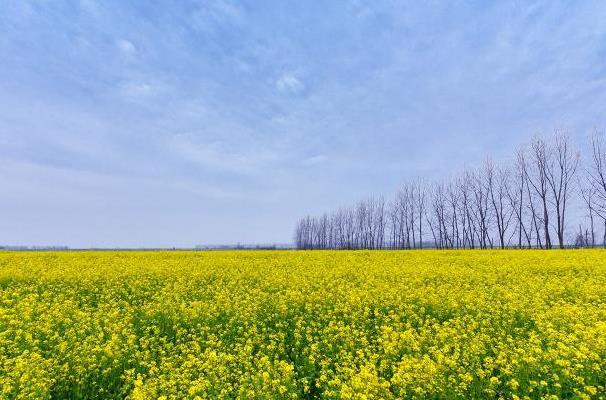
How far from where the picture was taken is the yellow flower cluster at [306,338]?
6168 mm

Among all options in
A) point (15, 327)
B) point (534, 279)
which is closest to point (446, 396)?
point (15, 327)

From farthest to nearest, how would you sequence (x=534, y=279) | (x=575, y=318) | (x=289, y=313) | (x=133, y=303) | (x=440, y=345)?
(x=534, y=279) → (x=133, y=303) → (x=289, y=313) → (x=575, y=318) → (x=440, y=345)

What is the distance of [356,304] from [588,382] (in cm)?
624

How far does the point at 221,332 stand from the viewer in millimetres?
9641

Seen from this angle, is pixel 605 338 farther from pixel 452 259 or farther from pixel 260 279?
pixel 452 259

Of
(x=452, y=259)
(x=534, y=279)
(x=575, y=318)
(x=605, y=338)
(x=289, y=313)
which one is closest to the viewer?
(x=605, y=338)

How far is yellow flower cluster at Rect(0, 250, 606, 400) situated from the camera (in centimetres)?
617

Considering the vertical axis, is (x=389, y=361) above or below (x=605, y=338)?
below

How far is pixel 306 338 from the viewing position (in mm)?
9086

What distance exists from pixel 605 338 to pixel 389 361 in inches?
175

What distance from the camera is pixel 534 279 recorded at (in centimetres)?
1577

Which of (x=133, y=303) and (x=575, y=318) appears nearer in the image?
(x=575, y=318)

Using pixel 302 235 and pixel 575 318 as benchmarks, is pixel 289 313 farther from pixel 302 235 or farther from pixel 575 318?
pixel 302 235

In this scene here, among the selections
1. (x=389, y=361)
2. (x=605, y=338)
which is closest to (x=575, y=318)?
(x=605, y=338)
